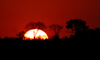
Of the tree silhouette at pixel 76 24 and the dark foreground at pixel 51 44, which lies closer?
the dark foreground at pixel 51 44

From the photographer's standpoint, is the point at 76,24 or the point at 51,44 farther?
the point at 76,24

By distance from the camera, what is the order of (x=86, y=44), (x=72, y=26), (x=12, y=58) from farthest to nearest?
1. (x=72, y=26)
2. (x=86, y=44)
3. (x=12, y=58)

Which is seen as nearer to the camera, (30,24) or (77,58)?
(77,58)

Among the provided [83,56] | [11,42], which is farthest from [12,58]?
[83,56]

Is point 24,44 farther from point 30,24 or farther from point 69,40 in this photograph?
point 30,24

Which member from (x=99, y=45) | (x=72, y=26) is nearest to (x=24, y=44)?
(x=99, y=45)

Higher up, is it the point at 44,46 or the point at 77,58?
the point at 44,46

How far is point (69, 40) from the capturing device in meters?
14.0

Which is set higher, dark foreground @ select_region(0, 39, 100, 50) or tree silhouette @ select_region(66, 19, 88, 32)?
tree silhouette @ select_region(66, 19, 88, 32)

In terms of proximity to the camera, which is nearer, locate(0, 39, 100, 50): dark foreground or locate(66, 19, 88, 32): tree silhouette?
locate(0, 39, 100, 50): dark foreground

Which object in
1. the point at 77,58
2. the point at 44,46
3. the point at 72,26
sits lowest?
the point at 77,58

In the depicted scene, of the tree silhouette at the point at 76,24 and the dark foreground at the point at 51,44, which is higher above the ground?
the tree silhouette at the point at 76,24

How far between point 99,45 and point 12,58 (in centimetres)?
577

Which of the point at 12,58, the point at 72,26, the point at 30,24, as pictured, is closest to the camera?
the point at 12,58
